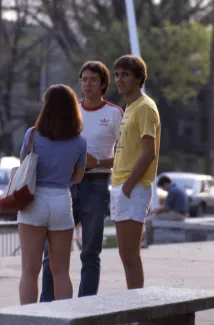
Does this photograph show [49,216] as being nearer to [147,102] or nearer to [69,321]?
[147,102]

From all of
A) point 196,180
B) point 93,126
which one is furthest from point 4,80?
point 93,126

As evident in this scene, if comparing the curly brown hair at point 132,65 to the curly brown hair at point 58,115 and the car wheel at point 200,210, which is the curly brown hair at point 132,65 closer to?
the curly brown hair at point 58,115

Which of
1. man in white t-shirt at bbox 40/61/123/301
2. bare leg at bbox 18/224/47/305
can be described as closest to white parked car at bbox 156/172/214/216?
man in white t-shirt at bbox 40/61/123/301

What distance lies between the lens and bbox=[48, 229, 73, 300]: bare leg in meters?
6.45

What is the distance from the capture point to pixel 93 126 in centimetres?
708

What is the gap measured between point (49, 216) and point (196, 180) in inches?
1164

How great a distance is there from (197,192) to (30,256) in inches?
1137

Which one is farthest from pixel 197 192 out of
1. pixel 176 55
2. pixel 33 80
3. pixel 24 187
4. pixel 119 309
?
pixel 119 309

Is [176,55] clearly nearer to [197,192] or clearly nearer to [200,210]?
[197,192]

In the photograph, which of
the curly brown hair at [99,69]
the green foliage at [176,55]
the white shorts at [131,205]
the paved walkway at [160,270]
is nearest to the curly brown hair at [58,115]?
the white shorts at [131,205]

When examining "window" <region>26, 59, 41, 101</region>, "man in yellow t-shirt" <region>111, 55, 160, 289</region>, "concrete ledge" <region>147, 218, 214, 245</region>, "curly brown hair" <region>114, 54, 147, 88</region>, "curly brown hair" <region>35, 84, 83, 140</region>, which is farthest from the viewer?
"window" <region>26, 59, 41, 101</region>

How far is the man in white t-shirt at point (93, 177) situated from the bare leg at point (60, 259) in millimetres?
526

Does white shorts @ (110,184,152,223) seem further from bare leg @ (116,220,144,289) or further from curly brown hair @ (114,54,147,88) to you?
curly brown hair @ (114,54,147,88)

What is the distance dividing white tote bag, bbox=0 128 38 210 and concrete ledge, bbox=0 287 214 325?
102 cm
